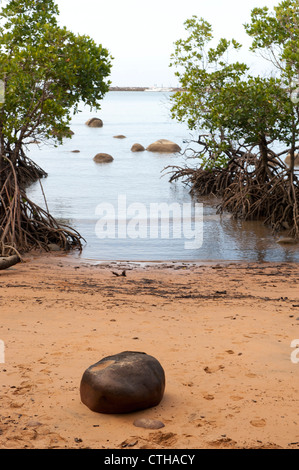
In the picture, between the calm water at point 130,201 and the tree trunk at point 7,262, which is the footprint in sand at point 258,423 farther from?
the calm water at point 130,201

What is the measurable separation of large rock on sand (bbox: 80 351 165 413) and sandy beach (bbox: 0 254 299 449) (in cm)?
6

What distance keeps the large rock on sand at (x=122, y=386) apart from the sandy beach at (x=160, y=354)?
6cm

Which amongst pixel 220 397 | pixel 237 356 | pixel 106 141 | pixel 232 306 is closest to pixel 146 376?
pixel 220 397

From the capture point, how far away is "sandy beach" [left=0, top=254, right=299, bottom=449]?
12.9 feet

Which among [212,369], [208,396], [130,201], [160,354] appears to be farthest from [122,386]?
[130,201]

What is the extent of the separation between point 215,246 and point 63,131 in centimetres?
378

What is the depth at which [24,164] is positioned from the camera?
20.4 metres

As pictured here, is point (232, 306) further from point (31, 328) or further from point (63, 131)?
point (63, 131)

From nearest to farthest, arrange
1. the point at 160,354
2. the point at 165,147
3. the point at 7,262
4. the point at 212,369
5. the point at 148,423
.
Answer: the point at 148,423 < the point at 212,369 < the point at 160,354 < the point at 7,262 < the point at 165,147

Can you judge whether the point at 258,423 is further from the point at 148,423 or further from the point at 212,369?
the point at 212,369

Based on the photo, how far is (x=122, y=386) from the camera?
13.8ft

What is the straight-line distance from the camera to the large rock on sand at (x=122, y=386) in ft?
13.7

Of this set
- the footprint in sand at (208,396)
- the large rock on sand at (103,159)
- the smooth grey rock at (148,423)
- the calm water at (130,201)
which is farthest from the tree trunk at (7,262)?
the large rock on sand at (103,159)

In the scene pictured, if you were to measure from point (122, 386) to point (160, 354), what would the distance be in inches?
47.1
